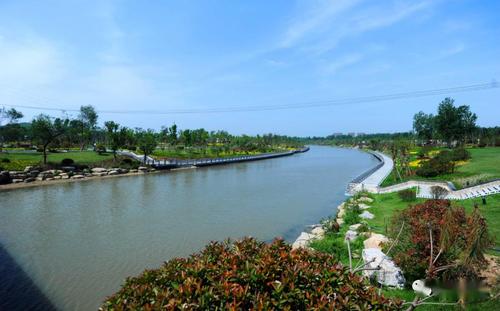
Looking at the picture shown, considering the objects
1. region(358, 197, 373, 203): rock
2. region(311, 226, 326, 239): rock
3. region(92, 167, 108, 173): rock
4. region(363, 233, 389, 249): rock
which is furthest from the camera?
region(92, 167, 108, 173): rock

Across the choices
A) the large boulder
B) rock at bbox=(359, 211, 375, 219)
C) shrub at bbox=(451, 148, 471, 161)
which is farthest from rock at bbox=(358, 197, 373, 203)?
the large boulder

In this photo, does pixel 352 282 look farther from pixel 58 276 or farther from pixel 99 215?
pixel 99 215

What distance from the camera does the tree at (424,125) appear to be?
219 ft

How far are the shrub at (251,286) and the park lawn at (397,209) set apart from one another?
24.5 feet

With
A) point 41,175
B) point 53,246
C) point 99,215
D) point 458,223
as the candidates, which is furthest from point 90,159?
point 458,223

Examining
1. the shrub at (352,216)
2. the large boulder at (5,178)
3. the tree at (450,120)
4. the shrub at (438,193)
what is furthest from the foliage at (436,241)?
the tree at (450,120)

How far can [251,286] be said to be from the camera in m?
3.20

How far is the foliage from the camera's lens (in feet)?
20.7

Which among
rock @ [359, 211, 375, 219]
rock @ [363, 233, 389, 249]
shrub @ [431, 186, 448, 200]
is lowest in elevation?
rock @ [359, 211, 375, 219]

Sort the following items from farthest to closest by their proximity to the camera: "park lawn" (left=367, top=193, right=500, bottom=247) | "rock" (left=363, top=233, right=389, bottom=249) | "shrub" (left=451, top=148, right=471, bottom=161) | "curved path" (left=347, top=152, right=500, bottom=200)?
1. "shrub" (left=451, top=148, right=471, bottom=161)
2. "curved path" (left=347, top=152, right=500, bottom=200)
3. "park lawn" (left=367, top=193, right=500, bottom=247)
4. "rock" (left=363, top=233, right=389, bottom=249)

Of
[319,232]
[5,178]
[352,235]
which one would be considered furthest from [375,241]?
[5,178]

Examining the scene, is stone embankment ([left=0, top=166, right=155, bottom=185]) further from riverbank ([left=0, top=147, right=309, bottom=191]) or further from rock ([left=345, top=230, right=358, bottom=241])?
rock ([left=345, top=230, right=358, bottom=241])

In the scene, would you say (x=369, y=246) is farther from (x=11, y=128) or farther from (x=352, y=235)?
(x=11, y=128)

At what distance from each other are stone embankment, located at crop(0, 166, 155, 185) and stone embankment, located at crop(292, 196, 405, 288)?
25.4 metres
